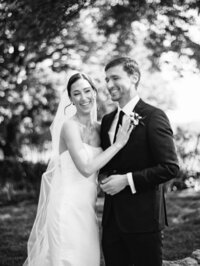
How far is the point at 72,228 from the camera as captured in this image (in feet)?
11.5

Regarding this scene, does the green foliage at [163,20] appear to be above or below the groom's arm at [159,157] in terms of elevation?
above

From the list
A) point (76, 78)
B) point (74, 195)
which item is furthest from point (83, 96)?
point (74, 195)

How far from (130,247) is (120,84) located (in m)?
1.28

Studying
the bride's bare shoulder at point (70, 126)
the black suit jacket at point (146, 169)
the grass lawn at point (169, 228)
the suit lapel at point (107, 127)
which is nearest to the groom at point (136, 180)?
the black suit jacket at point (146, 169)

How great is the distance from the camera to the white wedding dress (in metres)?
3.48

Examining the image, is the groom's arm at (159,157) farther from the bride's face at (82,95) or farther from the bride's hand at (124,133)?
the bride's face at (82,95)

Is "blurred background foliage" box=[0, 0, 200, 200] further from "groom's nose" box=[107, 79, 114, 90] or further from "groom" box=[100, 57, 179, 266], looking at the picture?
"groom" box=[100, 57, 179, 266]

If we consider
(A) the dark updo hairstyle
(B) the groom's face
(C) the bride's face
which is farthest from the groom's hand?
(A) the dark updo hairstyle

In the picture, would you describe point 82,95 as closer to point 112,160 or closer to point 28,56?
point 112,160

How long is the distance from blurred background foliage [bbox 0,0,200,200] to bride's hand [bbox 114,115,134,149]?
6.78 feet

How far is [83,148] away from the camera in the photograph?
11.4ft

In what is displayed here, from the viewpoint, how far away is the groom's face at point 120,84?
329 cm

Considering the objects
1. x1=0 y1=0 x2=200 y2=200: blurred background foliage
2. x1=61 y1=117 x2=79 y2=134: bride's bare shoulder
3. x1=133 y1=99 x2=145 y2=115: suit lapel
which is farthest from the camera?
x1=0 y1=0 x2=200 y2=200: blurred background foliage

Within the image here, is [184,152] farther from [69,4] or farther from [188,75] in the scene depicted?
[69,4]
